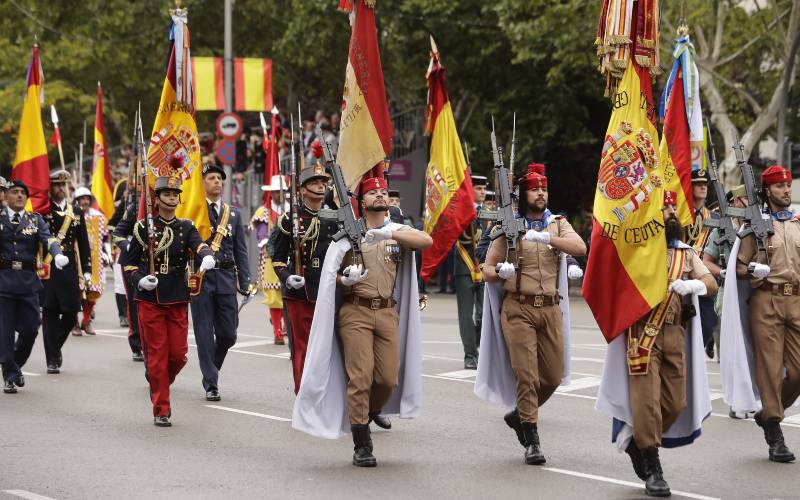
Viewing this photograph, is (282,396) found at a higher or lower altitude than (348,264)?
lower

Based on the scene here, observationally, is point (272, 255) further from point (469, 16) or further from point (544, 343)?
point (469, 16)

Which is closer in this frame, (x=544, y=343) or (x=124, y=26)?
(x=544, y=343)

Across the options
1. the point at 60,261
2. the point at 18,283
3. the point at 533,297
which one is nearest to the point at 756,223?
the point at 533,297

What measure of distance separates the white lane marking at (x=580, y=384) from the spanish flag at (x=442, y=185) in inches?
82.9

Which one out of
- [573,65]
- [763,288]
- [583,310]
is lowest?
[583,310]

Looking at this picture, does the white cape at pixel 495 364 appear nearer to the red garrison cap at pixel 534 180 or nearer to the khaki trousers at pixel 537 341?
the khaki trousers at pixel 537 341

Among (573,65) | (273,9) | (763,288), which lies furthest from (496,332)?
(273,9)

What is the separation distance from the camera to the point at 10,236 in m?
12.8

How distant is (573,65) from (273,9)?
42.5 feet

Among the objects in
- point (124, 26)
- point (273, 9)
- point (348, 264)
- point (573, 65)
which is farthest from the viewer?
point (124, 26)

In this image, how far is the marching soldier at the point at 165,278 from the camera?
35.6 ft

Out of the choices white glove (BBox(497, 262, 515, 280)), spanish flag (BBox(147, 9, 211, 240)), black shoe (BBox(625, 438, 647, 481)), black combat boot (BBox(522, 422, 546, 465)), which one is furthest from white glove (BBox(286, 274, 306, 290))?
black shoe (BBox(625, 438, 647, 481))

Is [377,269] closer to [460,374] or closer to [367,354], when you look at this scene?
[367,354]

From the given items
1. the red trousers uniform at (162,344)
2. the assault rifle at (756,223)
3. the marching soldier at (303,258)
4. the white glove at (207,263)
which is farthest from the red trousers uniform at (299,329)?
→ the assault rifle at (756,223)
